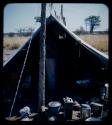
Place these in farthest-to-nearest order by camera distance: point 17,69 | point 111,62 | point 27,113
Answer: point 17,69, point 27,113, point 111,62

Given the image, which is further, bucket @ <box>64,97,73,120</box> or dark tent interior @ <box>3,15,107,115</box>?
dark tent interior @ <box>3,15,107,115</box>

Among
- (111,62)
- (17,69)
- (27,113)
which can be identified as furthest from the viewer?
(17,69)

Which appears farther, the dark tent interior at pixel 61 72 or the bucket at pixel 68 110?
the dark tent interior at pixel 61 72

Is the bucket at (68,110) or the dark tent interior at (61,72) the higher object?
the dark tent interior at (61,72)

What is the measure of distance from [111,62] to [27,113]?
3.51m

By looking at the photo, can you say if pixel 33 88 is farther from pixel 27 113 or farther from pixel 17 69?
pixel 27 113

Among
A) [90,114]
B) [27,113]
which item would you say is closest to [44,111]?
[27,113]

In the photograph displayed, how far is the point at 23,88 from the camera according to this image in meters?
7.05

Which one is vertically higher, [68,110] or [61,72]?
[61,72]

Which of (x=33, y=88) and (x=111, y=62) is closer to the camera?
(x=111, y=62)

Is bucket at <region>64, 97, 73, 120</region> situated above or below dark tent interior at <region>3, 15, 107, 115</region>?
below

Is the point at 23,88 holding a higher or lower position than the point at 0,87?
lower

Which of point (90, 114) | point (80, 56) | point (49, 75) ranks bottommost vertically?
point (90, 114)

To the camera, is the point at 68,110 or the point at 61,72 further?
the point at 61,72
